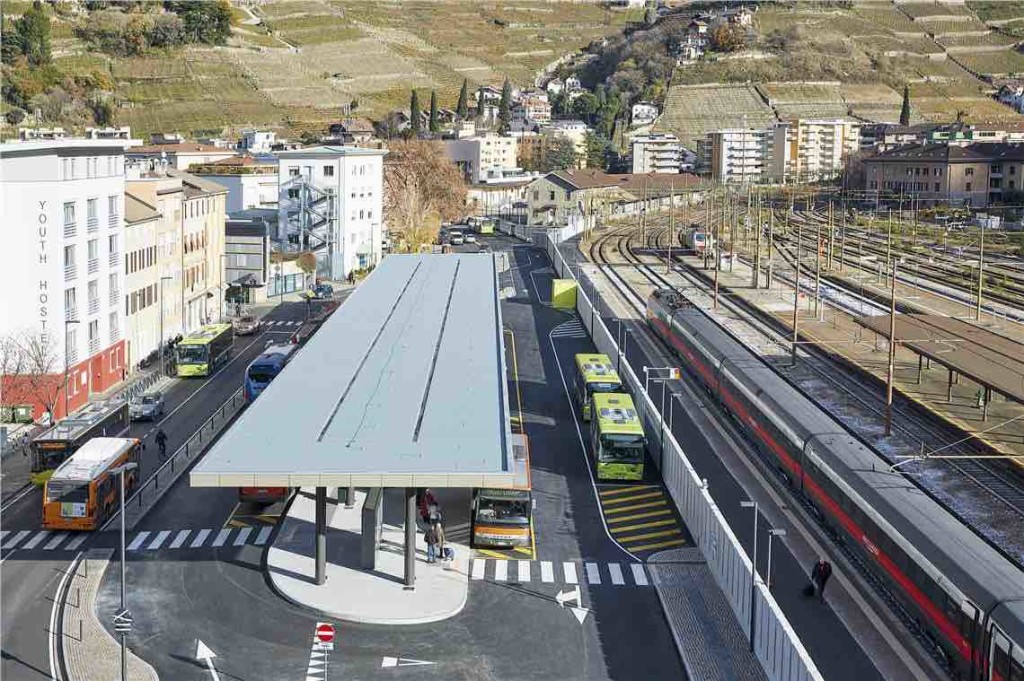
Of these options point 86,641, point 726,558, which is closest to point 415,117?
point 726,558

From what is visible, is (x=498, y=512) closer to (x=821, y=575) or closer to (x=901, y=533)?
(x=821, y=575)

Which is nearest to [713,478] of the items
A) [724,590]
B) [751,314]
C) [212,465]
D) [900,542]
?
[724,590]

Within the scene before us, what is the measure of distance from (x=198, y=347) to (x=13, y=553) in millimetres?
25271

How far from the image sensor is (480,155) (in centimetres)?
17362

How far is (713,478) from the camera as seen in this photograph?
40375 millimetres

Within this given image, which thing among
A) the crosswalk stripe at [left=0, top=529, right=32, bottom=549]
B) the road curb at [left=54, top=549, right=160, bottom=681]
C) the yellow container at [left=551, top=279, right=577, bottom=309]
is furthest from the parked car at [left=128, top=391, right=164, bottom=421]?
the yellow container at [left=551, top=279, right=577, bottom=309]

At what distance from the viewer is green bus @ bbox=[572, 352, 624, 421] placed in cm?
4759

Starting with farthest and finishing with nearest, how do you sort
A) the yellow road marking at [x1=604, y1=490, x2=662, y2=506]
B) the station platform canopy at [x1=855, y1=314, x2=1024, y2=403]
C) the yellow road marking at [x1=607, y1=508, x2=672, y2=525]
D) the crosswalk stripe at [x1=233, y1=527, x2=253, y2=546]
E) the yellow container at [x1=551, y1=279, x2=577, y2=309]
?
the yellow container at [x1=551, y1=279, x2=577, y2=309] < the station platform canopy at [x1=855, y1=314, x2=1024, y2=403] < the yellow road marking at [x1=604, y1=490, x2=662, y2=506] < the yellow road marking at [x1=607, y1=508, x2=672, y2=525] < the crosswalk stripe at [x1=233, y1=527, x2=253, y2=546]

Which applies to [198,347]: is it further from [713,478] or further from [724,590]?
[724,590]

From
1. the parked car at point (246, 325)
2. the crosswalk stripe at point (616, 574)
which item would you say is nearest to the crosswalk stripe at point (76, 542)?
the crosswalk stripe at point (616, 574)

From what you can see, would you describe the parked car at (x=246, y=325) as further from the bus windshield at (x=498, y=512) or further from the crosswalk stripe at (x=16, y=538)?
the bus windshield at (x=498, y=512)

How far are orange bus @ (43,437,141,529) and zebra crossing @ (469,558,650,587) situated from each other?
11014 mm

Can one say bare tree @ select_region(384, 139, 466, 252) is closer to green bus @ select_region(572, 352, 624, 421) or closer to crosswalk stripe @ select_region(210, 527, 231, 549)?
green bus @ select_region(572, 352, 624, 421)

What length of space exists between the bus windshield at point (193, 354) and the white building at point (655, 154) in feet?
456
